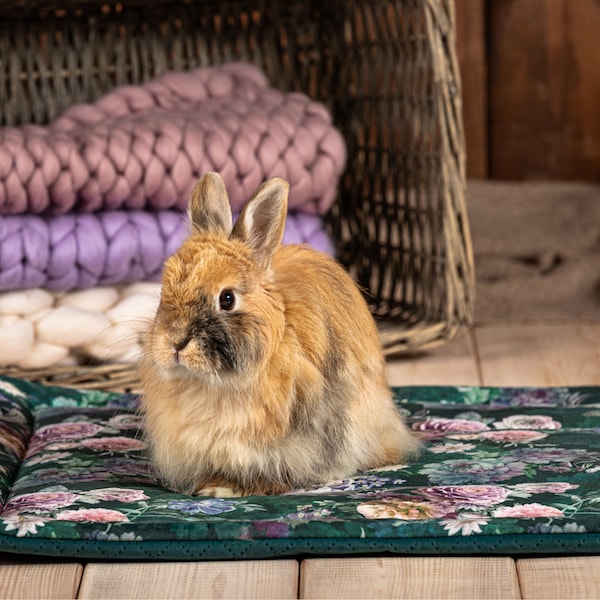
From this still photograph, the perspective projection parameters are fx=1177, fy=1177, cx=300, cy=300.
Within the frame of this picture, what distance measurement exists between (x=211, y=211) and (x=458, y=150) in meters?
0.82

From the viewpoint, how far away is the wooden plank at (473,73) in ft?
11.0

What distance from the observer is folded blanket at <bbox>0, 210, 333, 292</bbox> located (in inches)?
78.0

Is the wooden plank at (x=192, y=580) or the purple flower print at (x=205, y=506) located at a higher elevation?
the purple flower print at (x=205, y=506)

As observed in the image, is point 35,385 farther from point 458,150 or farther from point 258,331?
point 458,150

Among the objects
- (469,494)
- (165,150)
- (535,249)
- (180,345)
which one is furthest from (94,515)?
(535,249)

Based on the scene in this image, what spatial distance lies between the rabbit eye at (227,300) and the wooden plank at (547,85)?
2214 mm

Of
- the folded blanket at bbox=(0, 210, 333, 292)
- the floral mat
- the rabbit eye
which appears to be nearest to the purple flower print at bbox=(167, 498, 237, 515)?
the floral mat

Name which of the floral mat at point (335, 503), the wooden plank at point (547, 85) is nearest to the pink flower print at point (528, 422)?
the floral mat at point (335, 503)

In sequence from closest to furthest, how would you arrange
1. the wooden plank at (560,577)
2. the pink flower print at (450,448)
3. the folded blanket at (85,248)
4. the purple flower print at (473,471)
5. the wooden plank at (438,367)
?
the wooden plank at (560,577)
the purple flower print at (473,471)
the pink flower print at (450,448)
the folded blanket at (85,248)
the wooden plank at (438,367)

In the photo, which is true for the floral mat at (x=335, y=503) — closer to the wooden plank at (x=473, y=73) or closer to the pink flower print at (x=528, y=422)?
the pink flower print at (x=528, y=422)

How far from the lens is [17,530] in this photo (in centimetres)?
130

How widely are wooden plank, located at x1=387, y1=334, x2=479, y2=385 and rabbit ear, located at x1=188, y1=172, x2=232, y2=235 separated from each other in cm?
76

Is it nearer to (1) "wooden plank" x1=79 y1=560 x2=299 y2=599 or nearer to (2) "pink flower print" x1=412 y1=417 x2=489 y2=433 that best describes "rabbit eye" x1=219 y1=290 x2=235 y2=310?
(1) "wooden plank" x1=79 y1=560 x2=299 y2=599

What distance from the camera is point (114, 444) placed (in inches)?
65.2
